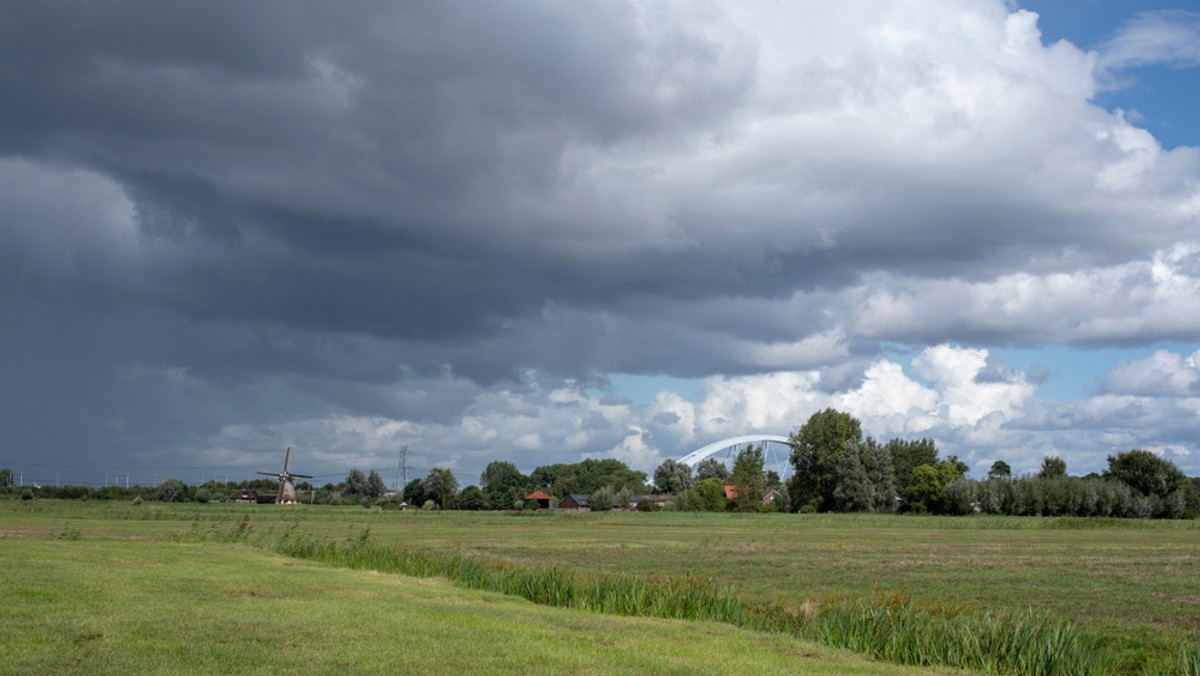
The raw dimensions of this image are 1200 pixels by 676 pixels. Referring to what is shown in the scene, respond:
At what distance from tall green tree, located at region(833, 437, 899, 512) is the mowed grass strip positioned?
5123 inches

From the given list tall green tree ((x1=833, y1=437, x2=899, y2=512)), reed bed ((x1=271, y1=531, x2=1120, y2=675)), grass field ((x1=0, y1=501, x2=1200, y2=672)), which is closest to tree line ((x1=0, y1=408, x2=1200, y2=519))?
tall green tree ((x1=833, y1=437, x2=899, y2=512))

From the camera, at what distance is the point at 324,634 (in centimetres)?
1625

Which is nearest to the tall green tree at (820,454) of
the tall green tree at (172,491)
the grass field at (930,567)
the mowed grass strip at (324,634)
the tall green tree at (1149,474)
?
the tall green tree at (1149,474)

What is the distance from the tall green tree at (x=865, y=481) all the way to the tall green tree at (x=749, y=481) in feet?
41.1

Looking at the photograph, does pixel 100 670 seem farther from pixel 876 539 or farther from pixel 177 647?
→ pixel 876 539

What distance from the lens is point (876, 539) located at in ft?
249

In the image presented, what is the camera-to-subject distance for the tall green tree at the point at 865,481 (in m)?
148

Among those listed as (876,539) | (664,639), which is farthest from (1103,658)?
(876,539)

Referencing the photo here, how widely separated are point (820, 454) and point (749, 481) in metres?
12.4

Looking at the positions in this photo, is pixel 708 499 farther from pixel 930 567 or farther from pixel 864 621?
pixel 864 621

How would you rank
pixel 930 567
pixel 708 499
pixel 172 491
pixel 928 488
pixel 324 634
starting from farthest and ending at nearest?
pixel 172 491 < pixel 928 488 < pixel 708 499 < pixel 930 567 < pixel 324 634

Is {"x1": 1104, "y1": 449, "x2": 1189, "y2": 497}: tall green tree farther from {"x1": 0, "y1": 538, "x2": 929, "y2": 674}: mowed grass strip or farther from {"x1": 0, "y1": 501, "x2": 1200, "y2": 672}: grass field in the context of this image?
{"x1": 0, "y1": 538, "x2": 929, "y2": 674}: mowed grass strip

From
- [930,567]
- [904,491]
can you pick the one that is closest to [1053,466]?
[904,491]

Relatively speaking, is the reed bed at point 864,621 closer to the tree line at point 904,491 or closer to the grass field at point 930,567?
the grass field at point 930,567
